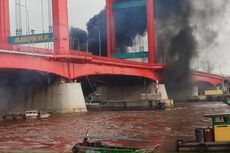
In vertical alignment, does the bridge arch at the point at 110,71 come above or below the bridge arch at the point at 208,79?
above

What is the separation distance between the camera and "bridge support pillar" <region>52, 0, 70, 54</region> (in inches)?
2933

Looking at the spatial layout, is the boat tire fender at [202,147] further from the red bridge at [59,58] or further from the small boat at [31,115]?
the small boat at [31,115]

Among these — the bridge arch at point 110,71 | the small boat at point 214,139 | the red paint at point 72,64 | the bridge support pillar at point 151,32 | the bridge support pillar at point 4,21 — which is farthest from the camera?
the bridge support pillar at point 151,32

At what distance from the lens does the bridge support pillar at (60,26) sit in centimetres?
7450

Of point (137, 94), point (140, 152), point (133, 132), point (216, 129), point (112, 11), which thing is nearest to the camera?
point (140, 152)

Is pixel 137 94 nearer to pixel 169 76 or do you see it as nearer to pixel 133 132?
pixel 169 76

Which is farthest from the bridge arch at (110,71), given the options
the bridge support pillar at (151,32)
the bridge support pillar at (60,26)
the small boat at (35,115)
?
the small boat at (35,115)

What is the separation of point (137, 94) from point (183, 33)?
18.8 meters

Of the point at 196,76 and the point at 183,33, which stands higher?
the point at 183,33

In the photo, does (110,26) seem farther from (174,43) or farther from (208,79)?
(208,79)

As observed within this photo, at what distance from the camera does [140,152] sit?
23.6 metres

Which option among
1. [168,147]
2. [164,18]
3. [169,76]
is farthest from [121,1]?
[168,147]

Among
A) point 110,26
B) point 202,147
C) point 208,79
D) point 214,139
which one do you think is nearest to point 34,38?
point 214,139

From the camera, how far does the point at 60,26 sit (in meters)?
74.9
